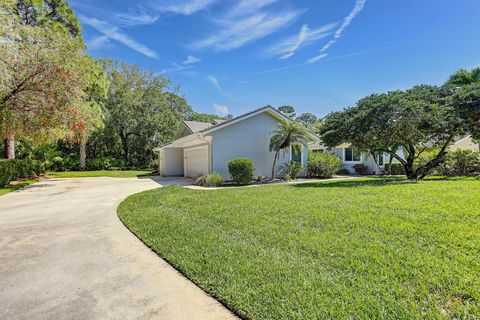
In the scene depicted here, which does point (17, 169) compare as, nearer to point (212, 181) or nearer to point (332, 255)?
point (212, 181)

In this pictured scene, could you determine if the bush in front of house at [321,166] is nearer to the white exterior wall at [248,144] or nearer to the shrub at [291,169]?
the white exterior wall at [248,144]

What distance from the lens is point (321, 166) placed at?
18000 mm

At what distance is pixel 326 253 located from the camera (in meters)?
3.85

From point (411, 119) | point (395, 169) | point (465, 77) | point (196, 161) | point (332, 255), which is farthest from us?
point (395, 169)

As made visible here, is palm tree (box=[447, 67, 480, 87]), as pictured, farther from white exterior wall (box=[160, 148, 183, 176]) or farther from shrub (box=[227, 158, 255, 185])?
white exterior wall (box=[160, 148, 183, 176])

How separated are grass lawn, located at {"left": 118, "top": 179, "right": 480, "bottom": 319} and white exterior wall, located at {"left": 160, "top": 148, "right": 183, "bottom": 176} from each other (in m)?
15.9

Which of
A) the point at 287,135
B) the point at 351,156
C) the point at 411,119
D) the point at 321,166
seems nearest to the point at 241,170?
the point at 287,135

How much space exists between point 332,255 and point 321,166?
14.9 m

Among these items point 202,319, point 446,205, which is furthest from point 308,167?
point 202,319

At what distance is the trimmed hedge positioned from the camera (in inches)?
560

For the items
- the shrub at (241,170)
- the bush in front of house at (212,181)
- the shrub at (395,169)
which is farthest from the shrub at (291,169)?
the shrub at (395,169)

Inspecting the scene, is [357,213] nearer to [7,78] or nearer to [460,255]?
[460,255]

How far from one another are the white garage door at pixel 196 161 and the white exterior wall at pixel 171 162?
1.72m

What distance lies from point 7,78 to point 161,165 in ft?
45.4
